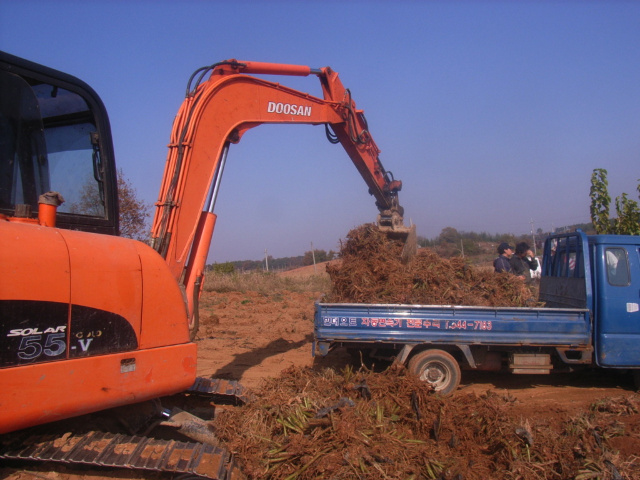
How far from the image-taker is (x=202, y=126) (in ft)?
16.6

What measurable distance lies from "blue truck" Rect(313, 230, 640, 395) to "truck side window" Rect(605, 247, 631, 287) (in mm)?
12

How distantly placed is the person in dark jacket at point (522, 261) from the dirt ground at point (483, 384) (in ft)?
6.26

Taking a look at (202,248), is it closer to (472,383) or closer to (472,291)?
(472,291)

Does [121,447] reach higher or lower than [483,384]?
higher

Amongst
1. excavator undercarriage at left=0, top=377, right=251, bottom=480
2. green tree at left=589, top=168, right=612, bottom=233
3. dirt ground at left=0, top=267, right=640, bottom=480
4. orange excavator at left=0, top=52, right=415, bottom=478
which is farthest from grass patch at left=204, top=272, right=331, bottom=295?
orange excavator at left=0, top=52, right=415, bottom=478

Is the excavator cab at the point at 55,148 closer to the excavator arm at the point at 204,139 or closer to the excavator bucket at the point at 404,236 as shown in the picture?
the excavator arm at the point at 204,139

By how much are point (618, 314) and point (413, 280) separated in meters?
2.64

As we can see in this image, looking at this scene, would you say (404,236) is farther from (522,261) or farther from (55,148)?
Result: (55,148)

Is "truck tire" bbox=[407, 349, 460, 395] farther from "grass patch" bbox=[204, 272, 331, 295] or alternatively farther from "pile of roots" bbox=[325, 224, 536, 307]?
"grass patch" bbox=[204, 272, 331, 295]

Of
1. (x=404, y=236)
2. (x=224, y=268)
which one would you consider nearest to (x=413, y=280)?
(x=404, y=236)

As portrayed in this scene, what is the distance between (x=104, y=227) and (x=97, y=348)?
1.06 m

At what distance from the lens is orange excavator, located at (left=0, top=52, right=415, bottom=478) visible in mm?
2811

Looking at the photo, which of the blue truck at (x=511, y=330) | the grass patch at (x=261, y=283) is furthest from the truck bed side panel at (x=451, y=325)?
the grass patch at (x=261, y=283)

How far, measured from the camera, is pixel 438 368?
6.45 m
